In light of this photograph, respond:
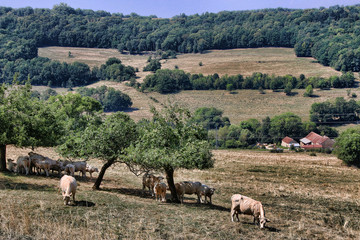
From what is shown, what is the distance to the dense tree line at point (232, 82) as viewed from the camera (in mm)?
155750

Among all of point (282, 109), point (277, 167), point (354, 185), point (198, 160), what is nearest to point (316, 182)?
point (354, 185)

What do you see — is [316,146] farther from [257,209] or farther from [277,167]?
[257,209]

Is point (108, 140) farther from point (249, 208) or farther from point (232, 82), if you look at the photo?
point (232, 82)

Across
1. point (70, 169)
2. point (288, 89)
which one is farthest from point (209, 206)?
point (288, 89)

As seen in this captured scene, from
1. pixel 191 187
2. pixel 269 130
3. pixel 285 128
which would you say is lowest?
pixel 269 130

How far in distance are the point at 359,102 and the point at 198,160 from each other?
4776 inches

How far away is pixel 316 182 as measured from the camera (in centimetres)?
4225

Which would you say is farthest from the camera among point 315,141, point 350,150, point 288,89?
point 288,89

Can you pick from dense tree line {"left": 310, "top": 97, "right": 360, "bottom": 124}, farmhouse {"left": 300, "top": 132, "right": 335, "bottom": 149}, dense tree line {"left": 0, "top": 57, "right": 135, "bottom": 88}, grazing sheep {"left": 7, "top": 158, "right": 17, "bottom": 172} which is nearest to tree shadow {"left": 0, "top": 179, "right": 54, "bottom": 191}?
grazing sheep {"left": 7, "top": 158, "right": 17, "bottom": 172}

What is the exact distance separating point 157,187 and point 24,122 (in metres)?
11.9

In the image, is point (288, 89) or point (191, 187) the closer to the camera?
point (191, 187)

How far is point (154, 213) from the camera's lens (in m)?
20.6

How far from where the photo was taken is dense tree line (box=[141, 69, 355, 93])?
156 m

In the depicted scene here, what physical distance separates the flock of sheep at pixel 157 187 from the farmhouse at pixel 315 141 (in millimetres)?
79698
